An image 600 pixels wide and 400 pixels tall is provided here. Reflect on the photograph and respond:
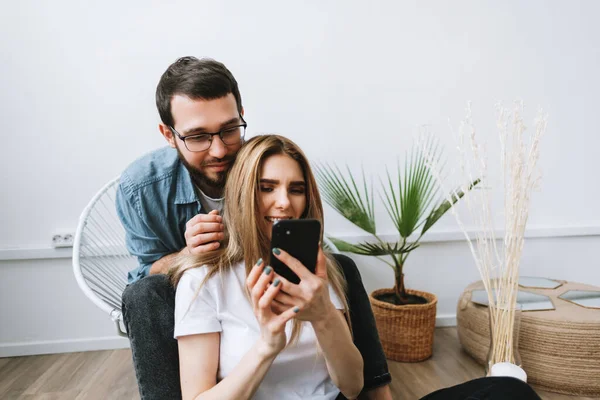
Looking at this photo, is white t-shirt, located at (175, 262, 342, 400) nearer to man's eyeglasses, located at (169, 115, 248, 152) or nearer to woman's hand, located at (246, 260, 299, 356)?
woman's hand, located at (246, 260, 299, 356)

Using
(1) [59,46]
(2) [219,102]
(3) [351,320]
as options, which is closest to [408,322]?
(3) [351,320]

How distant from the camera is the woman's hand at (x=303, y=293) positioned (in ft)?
2.70

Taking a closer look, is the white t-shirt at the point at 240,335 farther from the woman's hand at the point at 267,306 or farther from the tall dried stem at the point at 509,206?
the tall dried stem at the point at 509,206

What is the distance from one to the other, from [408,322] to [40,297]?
1.76 meters

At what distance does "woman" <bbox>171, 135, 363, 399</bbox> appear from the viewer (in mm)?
850

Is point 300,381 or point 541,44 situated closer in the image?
point 300,381

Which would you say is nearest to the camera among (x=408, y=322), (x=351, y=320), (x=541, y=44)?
(x=351, y=320)

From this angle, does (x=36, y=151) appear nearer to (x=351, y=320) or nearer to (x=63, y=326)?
(x=63, y=326)

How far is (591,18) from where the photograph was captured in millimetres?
2430

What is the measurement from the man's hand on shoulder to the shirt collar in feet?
1.18

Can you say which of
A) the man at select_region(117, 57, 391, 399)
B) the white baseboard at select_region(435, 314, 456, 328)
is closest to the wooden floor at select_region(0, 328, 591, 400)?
the white baseboard at select_region(435, 314, 456, 328)

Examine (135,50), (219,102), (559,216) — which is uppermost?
(135,50)

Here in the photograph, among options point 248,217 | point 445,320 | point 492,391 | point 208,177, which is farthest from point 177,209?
point 445,320

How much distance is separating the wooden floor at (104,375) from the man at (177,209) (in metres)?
0.73
